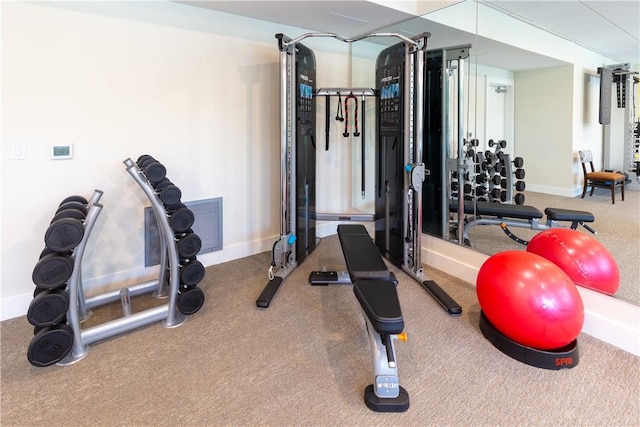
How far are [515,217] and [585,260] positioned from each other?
73cm

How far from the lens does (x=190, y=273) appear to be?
233 cm

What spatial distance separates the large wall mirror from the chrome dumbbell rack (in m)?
2.30

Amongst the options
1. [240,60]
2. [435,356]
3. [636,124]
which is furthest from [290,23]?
[435,356]

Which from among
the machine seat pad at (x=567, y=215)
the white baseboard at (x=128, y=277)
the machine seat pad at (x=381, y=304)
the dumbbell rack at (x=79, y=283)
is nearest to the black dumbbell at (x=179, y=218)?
the dumbbell rack at (x=79, y=283)

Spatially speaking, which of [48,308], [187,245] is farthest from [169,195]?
[48,308]

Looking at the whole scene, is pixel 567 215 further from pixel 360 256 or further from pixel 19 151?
pixel 19 151

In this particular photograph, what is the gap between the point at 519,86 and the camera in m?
2.71

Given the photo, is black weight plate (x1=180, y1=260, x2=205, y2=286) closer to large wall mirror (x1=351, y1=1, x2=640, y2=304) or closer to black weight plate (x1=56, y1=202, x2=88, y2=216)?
black weight plate (x1=56, y1=202, x2=88, y2=216)

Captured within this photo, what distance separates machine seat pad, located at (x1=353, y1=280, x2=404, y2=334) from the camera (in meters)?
1.54

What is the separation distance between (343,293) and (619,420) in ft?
5.54

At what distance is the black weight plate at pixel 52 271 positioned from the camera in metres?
1.76

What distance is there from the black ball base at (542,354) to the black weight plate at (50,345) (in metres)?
2.32

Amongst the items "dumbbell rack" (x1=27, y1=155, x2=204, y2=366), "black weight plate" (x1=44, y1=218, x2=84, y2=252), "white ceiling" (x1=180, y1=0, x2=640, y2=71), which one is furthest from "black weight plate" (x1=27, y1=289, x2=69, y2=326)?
"white ceiling" (x1=180, y1=0, x2=640, y2=71)

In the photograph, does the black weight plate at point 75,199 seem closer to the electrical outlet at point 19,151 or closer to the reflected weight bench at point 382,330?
the electrical outlet at point 19,151
